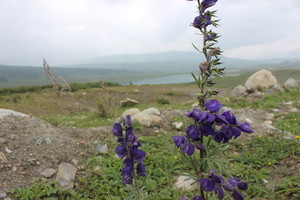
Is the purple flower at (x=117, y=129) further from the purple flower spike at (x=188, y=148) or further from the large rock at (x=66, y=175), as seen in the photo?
the large rock at (x=66, y=175)

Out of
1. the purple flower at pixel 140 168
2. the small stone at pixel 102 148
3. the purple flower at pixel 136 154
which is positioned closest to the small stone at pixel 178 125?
the small stone at pixel 102 148

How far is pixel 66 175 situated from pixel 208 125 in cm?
400

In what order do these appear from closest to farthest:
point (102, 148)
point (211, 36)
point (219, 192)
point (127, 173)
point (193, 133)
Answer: point (219, 192) → point (193, 133) → point (211, 36) → point (127, 173) → point (102, 148)

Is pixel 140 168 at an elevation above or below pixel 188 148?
below

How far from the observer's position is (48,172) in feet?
16.5

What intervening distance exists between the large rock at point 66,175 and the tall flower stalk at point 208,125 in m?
3.40

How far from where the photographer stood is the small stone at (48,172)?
4941mm

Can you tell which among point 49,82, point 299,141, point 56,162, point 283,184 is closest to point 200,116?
point 49,82

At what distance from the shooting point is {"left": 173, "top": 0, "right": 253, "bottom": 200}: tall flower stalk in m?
1.89

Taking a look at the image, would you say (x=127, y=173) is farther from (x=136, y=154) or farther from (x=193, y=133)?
(x=193, y=133)

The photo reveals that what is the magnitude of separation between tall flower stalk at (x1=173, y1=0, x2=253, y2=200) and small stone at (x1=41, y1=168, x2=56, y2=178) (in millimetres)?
3864

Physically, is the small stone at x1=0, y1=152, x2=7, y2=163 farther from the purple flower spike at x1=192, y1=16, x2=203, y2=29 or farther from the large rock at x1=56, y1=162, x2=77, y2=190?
the purple flower spike at x1=192, y1=16, x2=203, y2=29

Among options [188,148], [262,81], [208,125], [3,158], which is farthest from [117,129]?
[262,81]

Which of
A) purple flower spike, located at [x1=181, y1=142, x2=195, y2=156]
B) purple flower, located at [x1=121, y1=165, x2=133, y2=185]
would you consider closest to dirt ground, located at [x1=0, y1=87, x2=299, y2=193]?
purple flower, located at [x1=121, y1=165, x2=133, y2=185]
